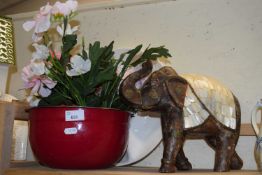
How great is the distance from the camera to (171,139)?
73 cm

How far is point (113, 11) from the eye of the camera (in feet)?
3.74

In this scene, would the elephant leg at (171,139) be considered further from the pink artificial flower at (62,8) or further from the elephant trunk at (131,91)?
the pink artificial flower at (62,8)

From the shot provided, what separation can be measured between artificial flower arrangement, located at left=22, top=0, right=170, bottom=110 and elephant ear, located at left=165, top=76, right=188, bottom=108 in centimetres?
9

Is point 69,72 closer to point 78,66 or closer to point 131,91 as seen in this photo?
point 78,66

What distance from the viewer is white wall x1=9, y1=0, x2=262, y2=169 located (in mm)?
941

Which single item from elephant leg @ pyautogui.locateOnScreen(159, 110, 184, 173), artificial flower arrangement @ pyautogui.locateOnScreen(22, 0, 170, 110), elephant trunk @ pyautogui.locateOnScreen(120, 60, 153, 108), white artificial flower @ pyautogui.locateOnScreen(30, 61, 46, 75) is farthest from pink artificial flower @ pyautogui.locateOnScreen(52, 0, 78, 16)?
elephant leg @ pyautogui.locateOnScreen(159, 110, 184, 173)

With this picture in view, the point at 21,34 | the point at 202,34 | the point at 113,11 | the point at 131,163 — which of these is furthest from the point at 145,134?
the point at 21,34

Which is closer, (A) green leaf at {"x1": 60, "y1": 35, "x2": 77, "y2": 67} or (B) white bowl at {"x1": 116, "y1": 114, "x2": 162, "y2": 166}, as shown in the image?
(A) green leaf at {"x1": 60, "y1": 35, "x2": 77, "y2": 67}

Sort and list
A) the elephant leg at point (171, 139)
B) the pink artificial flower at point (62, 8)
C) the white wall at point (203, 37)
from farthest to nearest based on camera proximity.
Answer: the white wall at point (203, 37), the pink artificial flower at point (62, 8), the elephant leg at point (171, 139)

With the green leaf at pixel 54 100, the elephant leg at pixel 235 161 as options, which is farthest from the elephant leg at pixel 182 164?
the green leaf at pixel 54 100

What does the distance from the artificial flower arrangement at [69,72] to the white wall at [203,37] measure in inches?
8.5

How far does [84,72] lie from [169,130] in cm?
23

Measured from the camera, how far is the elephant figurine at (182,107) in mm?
740

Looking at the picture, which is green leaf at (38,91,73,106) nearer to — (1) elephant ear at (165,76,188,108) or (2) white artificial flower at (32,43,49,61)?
(2) white artificial flower at (32,43,49,61)
